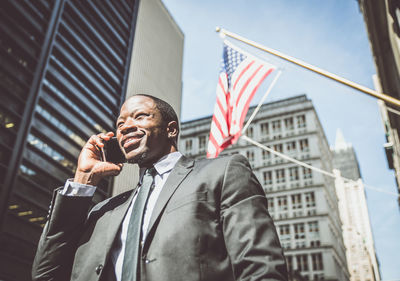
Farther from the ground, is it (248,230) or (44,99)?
(44,99)

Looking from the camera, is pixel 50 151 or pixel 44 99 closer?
pixel 44 99

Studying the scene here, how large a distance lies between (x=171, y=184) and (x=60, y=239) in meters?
0.87

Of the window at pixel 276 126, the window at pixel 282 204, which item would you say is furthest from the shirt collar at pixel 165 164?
the window at pixel 276 126

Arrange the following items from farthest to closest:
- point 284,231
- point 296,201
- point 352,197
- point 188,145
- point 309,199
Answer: point 352,197 < point 188,145 < point 296,201 < point 309,199 < point 284,231

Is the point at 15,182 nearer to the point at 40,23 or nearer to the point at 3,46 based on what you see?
the point at 3,46

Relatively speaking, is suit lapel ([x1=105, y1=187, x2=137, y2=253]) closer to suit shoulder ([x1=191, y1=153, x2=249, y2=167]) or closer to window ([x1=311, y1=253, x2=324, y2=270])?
suit shoulder ([x1=191, y1=153, x2=249, y2=167])

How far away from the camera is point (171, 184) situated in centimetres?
241

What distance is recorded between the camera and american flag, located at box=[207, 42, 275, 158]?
910 cm

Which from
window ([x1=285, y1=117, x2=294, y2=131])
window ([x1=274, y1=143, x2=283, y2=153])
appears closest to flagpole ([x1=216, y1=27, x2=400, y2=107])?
window ([x1=274, y1=143, x2=283, y2=153])

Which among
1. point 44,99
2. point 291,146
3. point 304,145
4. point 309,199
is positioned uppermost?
point 291,146

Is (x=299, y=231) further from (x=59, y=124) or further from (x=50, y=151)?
(x=59, y=124)

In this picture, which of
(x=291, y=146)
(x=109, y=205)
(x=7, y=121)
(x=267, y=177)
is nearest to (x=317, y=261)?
(x=267, y=177)

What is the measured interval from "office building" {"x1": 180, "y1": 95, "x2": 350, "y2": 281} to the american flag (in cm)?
4328

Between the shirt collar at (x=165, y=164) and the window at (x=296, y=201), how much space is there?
186 feet
